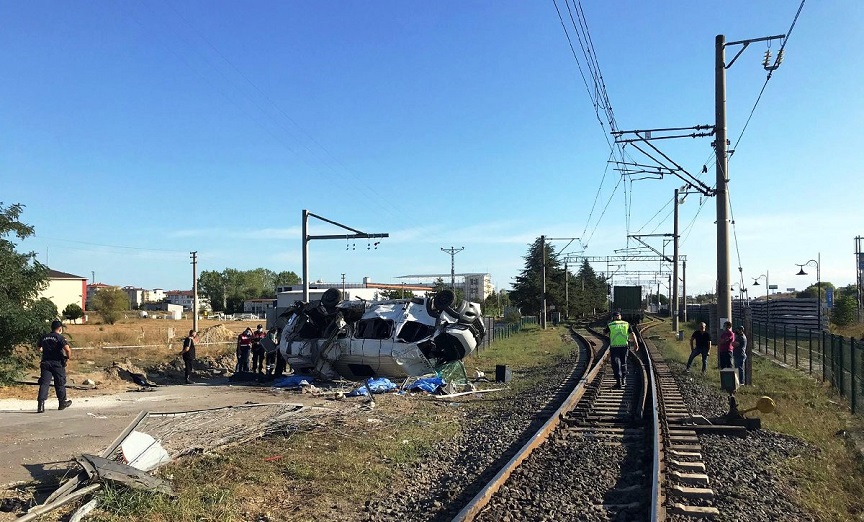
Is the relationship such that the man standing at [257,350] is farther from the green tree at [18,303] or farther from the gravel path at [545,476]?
the gravel path at [545,476]

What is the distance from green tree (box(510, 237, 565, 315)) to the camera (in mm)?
73375

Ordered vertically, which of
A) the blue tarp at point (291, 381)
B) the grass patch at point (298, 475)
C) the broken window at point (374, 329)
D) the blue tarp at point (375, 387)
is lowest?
the blue tarp at point (291, 381)

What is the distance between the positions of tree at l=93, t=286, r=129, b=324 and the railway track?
237ft

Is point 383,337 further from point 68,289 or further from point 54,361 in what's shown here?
point 68,289

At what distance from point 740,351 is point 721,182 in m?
4.17

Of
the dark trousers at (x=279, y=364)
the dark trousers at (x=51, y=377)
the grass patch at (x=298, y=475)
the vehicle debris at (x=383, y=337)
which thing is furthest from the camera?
the dark trousers at (x=279, y=364)

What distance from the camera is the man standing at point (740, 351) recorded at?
624 inches

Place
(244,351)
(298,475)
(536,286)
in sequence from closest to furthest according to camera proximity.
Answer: (298,475), (244,351), (536,286)

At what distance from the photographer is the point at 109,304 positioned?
78062 mm

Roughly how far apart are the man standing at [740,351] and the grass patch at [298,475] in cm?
816

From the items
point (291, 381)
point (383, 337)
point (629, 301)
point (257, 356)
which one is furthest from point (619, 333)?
point (629, 301)

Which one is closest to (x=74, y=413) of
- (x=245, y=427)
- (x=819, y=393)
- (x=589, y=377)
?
(x=245, y=427)

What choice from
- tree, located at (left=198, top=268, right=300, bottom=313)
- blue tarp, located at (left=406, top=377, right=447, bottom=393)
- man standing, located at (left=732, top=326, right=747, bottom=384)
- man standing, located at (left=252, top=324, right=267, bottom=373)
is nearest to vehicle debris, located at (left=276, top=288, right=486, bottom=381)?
blue tarp, located at (left=406, top=377, right=447, bottom=393)

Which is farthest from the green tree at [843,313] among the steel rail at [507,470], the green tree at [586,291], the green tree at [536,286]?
the steel rail at [507,470]
